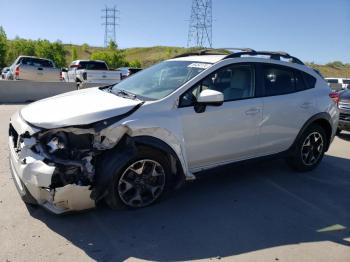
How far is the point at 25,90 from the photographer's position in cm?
1605

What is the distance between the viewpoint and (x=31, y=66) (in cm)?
2008

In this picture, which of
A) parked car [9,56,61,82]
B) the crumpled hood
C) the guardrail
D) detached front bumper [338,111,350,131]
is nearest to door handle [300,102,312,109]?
the crumpled hood

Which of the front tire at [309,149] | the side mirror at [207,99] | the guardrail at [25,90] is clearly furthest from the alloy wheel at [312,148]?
the guardrail at [25,90]

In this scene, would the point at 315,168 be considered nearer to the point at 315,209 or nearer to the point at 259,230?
the point at 315,209

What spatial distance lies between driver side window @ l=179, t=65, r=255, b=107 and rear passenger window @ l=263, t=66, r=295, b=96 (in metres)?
0.28

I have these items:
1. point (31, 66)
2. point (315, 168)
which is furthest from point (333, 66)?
point (315, 168)

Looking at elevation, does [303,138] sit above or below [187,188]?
above

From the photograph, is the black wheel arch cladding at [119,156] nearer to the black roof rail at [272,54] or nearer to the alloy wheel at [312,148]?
the black roof rail at [272,54]

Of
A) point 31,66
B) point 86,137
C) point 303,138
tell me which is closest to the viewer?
point 86,137

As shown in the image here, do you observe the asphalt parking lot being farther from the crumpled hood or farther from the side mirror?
the side mirror

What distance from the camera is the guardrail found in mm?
15298

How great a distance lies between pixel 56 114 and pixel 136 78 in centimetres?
167

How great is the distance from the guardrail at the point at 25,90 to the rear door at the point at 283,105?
12434 millimetres

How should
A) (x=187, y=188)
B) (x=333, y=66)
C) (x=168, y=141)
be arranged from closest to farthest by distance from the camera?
1. (x=168, y=141)
2. (x=187, y=188)
3. (x=333, y=66)
